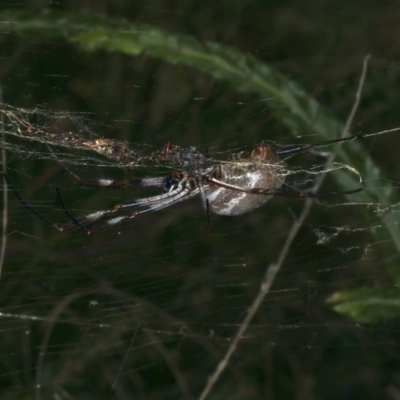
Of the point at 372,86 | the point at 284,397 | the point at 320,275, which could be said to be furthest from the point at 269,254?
the point at 372,86

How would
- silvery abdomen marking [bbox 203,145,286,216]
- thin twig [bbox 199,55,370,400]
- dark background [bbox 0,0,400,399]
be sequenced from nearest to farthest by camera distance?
silvery abdomen marking [bbox 203,145,286,216]
thin twig [bbox 199,55,370,400]
dark background [bbox 0,0,400,399]

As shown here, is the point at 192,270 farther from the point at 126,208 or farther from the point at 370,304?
the point at 370,304

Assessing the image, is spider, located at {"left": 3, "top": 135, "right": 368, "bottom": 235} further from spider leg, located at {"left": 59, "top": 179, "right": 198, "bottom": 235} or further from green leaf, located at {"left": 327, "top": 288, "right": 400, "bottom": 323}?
green leaf, located at {"left": 327, "top": 288, "right": 400, "bottom": 323}

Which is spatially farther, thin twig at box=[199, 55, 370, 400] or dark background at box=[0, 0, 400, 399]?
dark background at box=[0, 0, 400, 399]

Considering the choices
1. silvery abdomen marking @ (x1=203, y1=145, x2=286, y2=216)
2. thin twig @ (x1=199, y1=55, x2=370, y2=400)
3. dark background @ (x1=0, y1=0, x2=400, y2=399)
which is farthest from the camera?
dark background @ (x1=0, y1=0, x2=400, y2=399)

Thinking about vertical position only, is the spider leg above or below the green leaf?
above

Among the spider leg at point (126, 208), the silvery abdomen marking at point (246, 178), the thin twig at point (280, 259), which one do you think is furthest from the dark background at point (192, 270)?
the silvery abdomen marking at point (246, 178)

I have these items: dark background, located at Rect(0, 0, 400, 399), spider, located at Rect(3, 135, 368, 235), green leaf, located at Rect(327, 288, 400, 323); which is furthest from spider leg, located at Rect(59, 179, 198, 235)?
green leaf, located at Rect(327, 288, 400, 323)

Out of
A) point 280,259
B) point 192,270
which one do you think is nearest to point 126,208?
point 280,259
